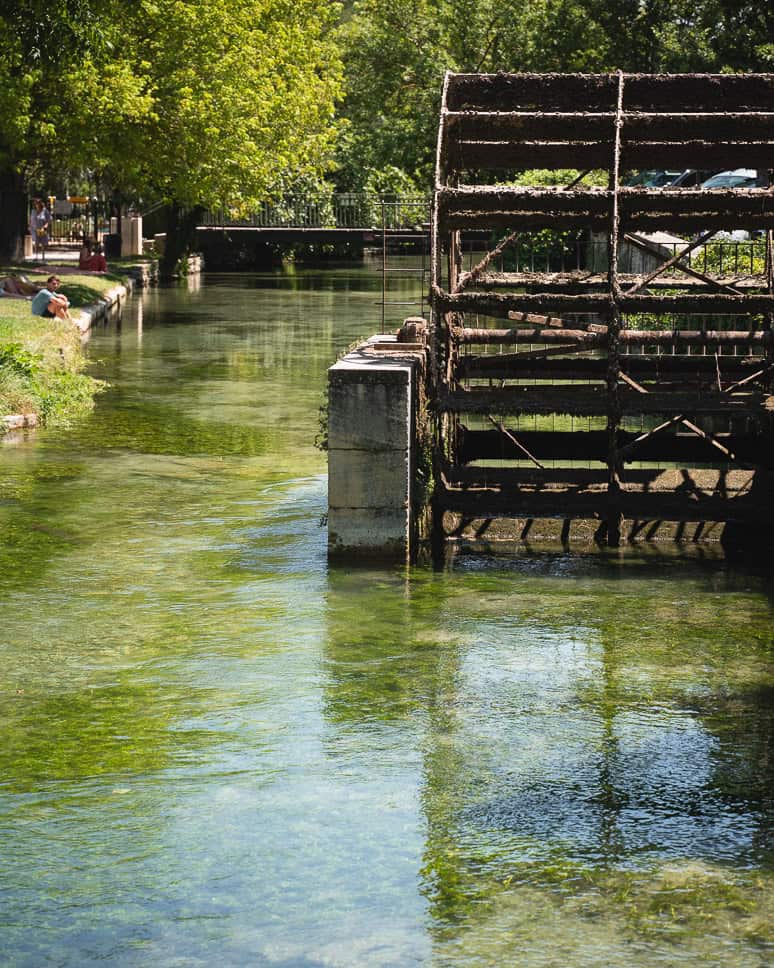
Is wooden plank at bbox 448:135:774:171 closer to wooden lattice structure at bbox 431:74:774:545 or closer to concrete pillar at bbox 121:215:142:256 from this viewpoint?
wooden lattice structure at bbox 431:74:774:545

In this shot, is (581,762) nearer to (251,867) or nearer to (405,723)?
(405,723)

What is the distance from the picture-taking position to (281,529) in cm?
1334

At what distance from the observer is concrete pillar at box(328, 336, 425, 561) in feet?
38.3

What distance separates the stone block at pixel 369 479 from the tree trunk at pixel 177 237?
117ft

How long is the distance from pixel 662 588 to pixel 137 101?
82.3 ft

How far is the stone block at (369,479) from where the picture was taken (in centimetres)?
1177

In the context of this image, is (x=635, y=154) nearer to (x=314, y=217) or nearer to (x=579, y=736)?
(x=579, y=736)

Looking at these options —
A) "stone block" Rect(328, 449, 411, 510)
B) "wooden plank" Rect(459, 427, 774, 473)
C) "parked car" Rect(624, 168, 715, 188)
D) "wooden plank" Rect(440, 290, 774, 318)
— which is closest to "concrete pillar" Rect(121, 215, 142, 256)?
"parked car" Rect(624, 168, 715, 188)

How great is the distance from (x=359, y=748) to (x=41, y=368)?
43.1 ft

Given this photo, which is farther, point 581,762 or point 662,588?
point 662,588

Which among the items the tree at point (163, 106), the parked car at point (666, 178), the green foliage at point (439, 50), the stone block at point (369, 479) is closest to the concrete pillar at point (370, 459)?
the stone block at point (369, 479)

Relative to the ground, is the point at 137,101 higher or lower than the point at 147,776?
higher

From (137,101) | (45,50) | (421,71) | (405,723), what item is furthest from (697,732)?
(421,71)

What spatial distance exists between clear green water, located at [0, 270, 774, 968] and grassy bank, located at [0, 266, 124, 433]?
13.4 feet
